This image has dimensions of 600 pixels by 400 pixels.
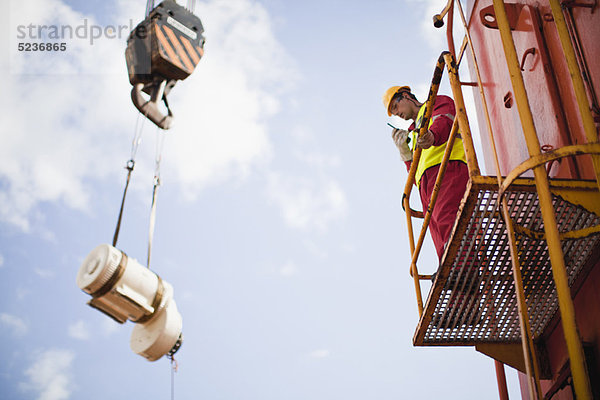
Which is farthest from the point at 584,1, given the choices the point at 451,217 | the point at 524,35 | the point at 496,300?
the point at 496,300

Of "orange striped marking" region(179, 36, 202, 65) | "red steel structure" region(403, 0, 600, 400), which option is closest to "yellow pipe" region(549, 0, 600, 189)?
"red steel structure" region(403, 0, 600, 400)

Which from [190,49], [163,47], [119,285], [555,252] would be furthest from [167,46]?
[555,252]

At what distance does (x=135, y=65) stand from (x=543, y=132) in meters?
2.88

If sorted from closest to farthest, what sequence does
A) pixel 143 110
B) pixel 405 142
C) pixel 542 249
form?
1. pixel 542 249
2. pixel 143 110
3. pixel 405 142

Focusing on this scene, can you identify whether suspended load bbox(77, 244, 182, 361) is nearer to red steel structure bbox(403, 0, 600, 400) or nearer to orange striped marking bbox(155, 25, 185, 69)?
orange striped marking bbox(155, 25, 185, 69)

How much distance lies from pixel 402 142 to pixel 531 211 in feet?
5.35

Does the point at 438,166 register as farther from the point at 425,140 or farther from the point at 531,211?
the point at 531,211

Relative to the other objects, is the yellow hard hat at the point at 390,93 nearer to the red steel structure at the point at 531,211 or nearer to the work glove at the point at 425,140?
the red steel structure at the point at 531,211

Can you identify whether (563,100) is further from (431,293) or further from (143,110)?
(143,110)

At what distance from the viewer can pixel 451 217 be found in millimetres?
4074

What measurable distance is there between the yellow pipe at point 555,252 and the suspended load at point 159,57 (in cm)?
231

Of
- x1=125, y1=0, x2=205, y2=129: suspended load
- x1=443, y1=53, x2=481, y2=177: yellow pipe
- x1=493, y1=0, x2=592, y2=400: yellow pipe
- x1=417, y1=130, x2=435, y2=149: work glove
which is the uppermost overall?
x1=125, y1=0, x2=205, y2=129: suspended load

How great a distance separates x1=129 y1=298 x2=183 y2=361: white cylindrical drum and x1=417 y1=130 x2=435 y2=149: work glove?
2.05m

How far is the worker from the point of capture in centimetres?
411
